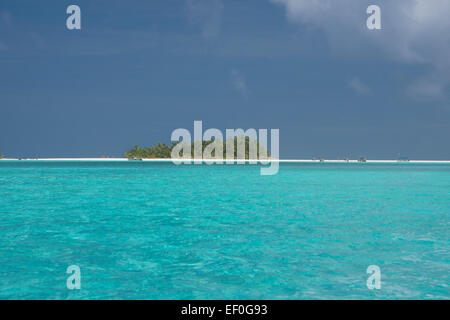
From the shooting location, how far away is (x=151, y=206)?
29.0m

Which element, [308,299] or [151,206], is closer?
[308,299]

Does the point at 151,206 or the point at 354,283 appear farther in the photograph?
the point at 151,206

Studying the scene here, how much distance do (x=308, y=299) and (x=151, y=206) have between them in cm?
2046

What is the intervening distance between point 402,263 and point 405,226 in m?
8.01

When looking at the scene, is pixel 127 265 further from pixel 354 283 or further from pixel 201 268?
pixel 354 283
